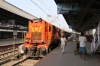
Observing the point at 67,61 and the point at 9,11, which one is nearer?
the point at 67,61

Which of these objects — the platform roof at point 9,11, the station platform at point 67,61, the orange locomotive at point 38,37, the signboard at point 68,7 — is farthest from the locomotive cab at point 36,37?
the signboard at point 68,7

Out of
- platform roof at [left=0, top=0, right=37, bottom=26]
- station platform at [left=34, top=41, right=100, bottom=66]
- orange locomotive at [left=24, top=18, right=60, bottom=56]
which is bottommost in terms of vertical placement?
station platform at [left=34, top=41, right=100, bottom=66]

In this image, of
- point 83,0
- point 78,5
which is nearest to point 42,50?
point 83,0

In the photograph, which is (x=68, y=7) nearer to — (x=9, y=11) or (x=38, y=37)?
(x=9, y=11)

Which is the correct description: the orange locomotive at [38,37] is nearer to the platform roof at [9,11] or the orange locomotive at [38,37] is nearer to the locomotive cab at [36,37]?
the locomotive cab at [36,37]

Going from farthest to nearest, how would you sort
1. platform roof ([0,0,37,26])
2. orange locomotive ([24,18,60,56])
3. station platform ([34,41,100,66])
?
platform roof ([0,0,37,26]) → orange locomotive ([24,18,60,56]) → station platform ([34,41,100,66])

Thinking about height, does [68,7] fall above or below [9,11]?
above

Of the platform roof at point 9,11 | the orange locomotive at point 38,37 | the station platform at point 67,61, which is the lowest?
the station platform at point 67,61

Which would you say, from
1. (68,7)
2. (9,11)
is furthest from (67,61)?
(68,7)

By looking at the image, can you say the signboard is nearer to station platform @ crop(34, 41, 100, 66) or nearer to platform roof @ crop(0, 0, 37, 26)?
platform roof @ crop(0, 0, 37, 26)

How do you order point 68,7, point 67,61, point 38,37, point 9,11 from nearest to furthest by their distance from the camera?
point 67,61 → point 38,37 → point 9,11 → point 68,7

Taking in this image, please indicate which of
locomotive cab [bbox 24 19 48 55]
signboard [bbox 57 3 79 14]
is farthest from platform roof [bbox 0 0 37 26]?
signboard [bbox 57 3 79 14]

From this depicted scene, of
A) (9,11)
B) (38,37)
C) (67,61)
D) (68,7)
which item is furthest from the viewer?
(68,7)

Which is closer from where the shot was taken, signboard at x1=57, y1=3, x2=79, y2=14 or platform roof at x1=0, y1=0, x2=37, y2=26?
platform roof at x1=0, y1=0, x2=37, y2=26
